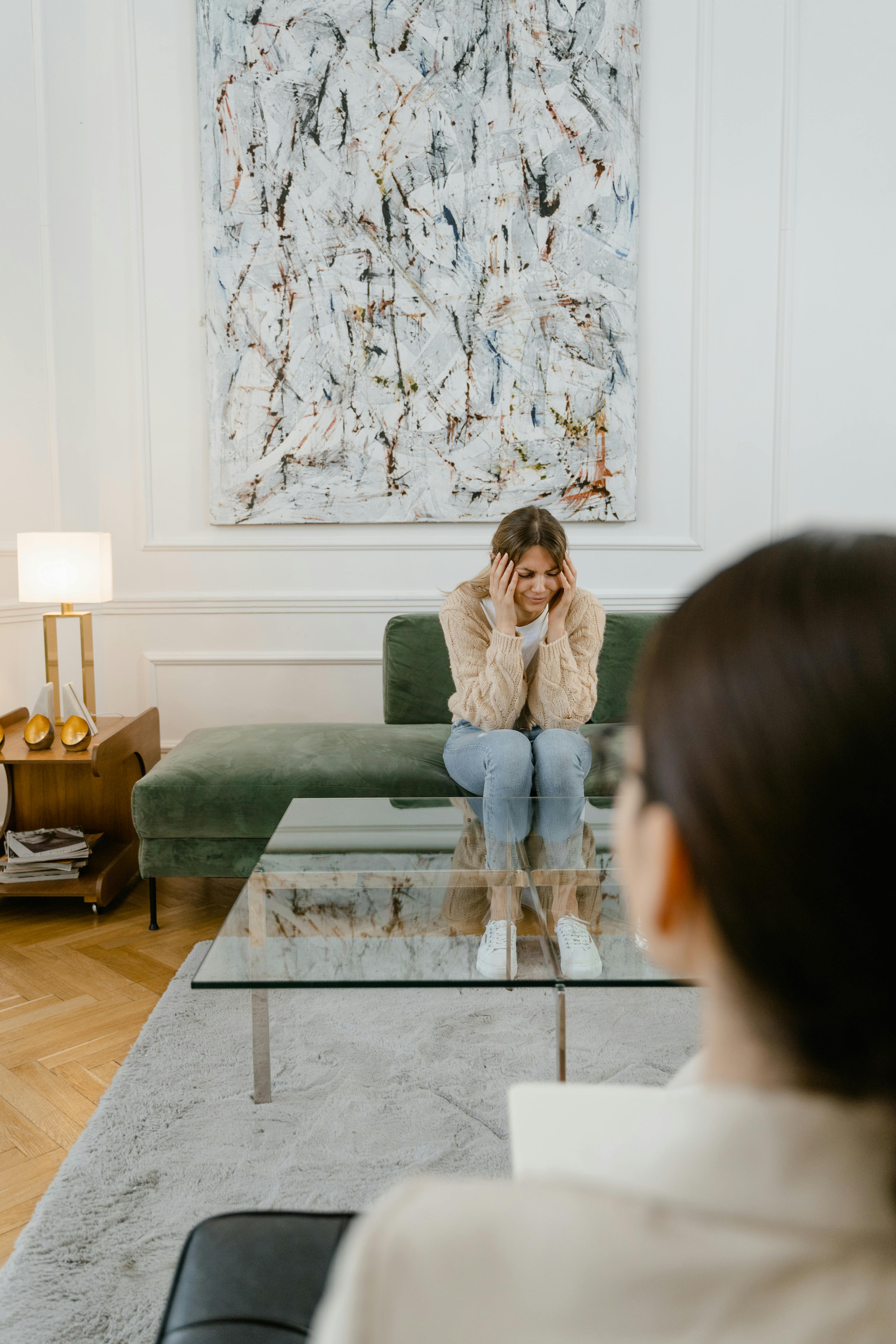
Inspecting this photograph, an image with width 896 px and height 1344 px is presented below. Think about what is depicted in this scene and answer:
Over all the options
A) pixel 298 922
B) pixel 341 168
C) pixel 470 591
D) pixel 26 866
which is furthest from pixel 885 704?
pixel 341 168

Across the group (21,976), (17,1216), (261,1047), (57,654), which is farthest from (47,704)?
(17,1216)

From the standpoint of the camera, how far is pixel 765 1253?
0.30m

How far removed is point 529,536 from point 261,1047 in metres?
1.43

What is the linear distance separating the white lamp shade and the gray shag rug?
124 centimetres

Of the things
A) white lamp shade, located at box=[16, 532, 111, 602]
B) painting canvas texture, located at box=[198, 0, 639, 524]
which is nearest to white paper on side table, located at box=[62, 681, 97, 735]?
white lamp shade, located at box=[16, 532, 111, 602]

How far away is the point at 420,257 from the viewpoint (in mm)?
3217

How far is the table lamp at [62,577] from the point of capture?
2.75m

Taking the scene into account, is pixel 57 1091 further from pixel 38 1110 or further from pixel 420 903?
pixel 420 903

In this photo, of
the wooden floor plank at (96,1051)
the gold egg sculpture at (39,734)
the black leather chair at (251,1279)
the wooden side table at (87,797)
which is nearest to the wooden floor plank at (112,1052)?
the wooden floor plank at (96,1051)

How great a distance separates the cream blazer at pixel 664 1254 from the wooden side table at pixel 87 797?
2362 mm

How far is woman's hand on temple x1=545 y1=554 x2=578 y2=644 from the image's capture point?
250cm

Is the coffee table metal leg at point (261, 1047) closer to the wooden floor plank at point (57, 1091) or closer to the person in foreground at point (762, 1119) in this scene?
the wooden floor plank at point (57, 1091)

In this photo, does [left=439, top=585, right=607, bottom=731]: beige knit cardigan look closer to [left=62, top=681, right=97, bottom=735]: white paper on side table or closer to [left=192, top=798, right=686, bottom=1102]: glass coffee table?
[left=192, top=798, right=686, bottom=1102]: glass coffee table

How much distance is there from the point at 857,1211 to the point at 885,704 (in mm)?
165
